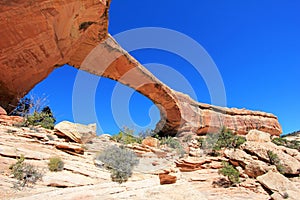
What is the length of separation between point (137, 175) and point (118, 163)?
779mm

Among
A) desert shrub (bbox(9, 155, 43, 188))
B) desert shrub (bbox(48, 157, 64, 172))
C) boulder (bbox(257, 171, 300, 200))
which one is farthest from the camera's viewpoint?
desert shrub (bbox(48, 157, 64, 172))

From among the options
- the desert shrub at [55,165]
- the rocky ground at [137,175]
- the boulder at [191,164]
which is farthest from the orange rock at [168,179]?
the desert shrub at [55,165]

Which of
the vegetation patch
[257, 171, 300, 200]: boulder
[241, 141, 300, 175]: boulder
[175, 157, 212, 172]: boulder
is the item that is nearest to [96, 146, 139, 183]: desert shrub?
[175, 157, 212, 172]: boulder

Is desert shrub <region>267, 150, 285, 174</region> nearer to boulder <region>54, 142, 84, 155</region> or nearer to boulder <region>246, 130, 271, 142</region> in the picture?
boulder <region>246, 130, 271, 142</region>

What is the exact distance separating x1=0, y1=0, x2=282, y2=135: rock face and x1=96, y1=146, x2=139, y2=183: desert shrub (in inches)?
205

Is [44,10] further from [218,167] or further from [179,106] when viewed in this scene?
[179,106]

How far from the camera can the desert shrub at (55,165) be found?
5.58 meters

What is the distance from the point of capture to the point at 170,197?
5.42 meters

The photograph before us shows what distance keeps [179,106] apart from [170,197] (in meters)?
13.2

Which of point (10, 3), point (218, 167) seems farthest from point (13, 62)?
point (218, 167)

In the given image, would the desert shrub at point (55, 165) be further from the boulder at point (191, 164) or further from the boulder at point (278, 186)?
the boulder at point (278, 186)

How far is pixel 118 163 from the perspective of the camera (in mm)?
7102

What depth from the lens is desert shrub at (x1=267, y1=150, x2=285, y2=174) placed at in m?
6.73

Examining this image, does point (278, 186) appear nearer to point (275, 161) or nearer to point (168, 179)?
point (275, 161)
